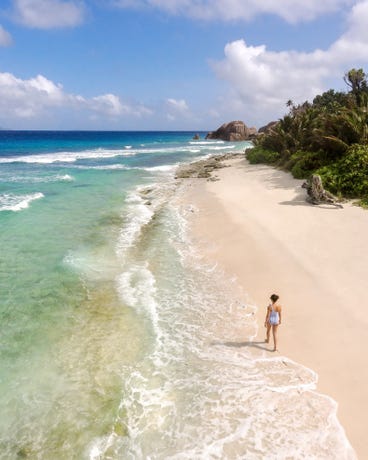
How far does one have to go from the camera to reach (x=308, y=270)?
12.0 metres

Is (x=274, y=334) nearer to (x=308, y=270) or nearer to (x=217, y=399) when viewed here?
(x=217, y=399)

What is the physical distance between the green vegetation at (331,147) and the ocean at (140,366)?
37.2 feet

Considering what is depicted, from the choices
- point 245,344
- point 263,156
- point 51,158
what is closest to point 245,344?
point 245,344

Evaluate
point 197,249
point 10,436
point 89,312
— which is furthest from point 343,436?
point 197,249

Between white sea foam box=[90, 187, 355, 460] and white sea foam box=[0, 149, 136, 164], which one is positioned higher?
white sea foam box=[0, 149, 136, 164]

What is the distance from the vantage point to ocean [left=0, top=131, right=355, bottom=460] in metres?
6.29

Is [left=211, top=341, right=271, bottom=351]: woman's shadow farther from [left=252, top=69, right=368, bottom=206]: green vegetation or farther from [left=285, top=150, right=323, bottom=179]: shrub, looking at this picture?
[left=285, top=150, right=323, bottom=179]: shrub

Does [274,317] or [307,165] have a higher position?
[307,165]

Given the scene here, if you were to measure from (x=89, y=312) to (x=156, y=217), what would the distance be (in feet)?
34.5

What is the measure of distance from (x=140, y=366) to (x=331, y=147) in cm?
2267

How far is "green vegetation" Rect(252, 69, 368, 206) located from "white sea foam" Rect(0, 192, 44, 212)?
64.1ft

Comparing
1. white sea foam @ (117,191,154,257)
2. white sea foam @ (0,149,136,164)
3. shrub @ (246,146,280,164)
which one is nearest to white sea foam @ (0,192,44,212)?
white sea foam @ (117,191,154,257)

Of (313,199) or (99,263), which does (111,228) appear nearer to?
(99,263)

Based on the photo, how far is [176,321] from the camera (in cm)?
998
